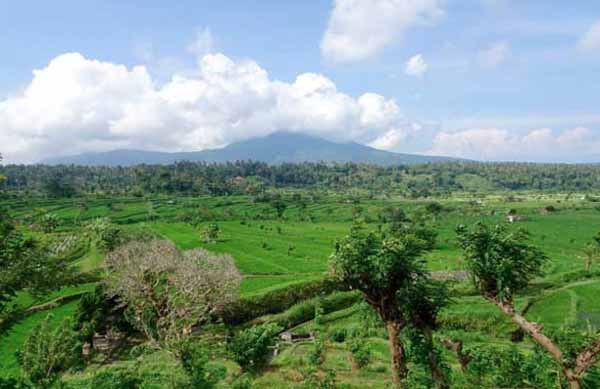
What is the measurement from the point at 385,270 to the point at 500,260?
12.2ft

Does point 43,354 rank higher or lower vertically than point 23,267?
lower

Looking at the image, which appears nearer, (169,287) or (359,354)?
(359,354)


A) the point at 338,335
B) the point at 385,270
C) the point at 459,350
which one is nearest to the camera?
the point at 385,270

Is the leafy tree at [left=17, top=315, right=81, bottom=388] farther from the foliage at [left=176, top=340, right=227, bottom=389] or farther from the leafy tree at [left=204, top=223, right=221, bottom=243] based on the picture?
the leafy tree at [left=204, top=223, right=221, bottom=243]

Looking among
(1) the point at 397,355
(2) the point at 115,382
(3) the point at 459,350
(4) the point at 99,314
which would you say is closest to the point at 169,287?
(4) the point at 99,314

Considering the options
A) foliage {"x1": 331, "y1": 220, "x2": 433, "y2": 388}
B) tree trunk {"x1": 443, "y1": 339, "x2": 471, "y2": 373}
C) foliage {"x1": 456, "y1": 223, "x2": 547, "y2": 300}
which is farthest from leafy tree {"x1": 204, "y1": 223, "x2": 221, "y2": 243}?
foliage {"x1": 456, "y1": 223, "x2": 547, "y2": 300}

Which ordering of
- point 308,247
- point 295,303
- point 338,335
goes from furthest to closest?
point 308,247
point 295,303
point 338,335

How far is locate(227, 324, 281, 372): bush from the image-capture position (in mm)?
29250

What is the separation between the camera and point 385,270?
55.0 ft

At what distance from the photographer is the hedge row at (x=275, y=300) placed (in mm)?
41812

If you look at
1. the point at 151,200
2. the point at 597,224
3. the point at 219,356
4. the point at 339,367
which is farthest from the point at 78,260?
the point at 597,224

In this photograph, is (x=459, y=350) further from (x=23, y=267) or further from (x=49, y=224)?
(x=49, y=224)

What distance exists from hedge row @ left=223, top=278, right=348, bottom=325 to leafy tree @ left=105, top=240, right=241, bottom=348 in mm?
2479

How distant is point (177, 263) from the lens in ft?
121
